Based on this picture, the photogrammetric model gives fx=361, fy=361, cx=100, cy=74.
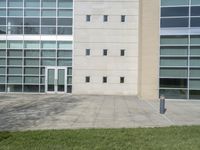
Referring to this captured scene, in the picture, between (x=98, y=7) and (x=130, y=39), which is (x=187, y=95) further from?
(x=98, y=7)

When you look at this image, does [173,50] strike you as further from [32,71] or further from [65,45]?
[32,71]

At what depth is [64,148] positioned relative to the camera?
8797mm

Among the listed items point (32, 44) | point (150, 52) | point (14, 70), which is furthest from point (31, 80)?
point (150, 52)

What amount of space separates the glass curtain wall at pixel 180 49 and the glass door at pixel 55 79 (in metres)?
8.93

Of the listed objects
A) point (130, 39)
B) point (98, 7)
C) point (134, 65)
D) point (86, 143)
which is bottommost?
point (86, 143)

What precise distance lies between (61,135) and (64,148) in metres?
1.81

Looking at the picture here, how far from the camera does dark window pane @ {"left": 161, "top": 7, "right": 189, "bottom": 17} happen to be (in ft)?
87.5

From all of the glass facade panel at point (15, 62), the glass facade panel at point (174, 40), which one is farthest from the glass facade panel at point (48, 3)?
the glass facade panel at point (174, 40)

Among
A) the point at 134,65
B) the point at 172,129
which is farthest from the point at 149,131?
the point at 134,65

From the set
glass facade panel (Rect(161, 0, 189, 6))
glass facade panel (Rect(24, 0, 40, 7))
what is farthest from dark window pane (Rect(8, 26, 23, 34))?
glass facade panel (Rect(161, 0, 189, 6))

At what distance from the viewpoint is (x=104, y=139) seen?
1005 cm

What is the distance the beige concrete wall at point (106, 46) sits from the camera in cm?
3117

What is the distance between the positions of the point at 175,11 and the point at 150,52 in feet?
11.7

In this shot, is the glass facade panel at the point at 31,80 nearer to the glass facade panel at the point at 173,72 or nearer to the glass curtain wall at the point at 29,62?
the glass curtain wall at the point at 29,62
